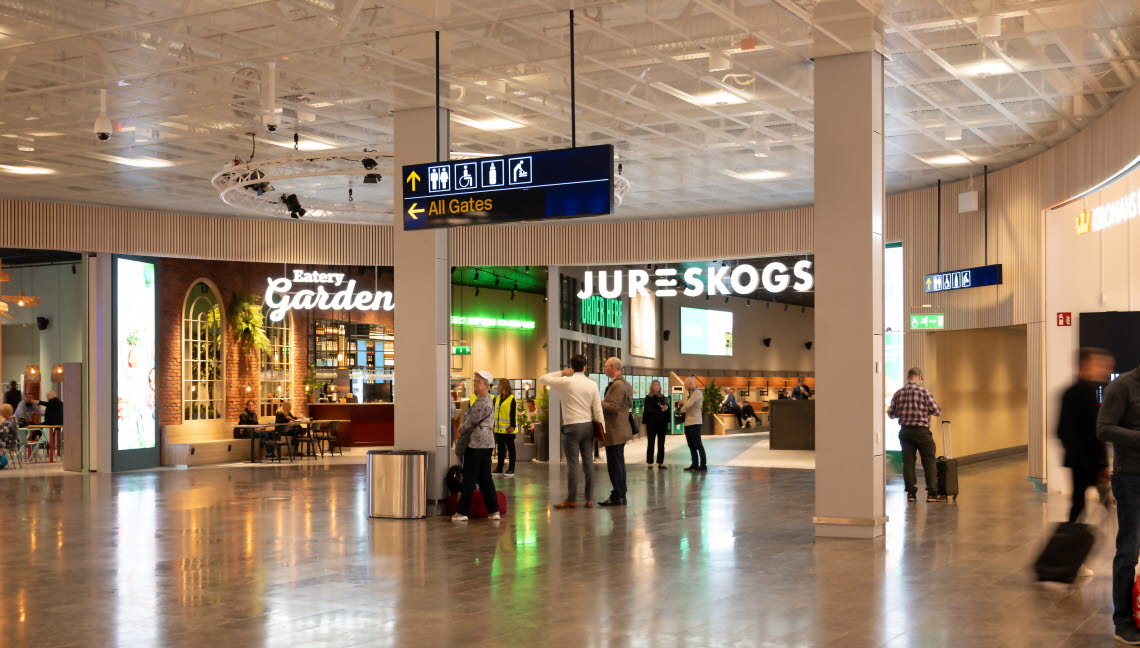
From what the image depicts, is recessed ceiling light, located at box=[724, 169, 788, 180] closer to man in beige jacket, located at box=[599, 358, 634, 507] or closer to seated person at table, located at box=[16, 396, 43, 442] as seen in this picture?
man in beige jacket, located at box=[599, 358, 634, 507]

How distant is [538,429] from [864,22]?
11.7 meters

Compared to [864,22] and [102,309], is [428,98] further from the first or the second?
[102,309]

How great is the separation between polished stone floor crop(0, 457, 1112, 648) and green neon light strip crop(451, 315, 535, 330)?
14218mm

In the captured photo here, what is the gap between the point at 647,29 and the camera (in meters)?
9.90

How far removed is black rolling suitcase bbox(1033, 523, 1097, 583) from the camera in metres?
7.12

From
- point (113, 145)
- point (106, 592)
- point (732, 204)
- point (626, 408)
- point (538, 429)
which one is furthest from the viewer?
point (538, 429)

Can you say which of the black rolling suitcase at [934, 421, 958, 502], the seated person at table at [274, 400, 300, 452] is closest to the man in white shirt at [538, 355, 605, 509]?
the black rolling suitcase at [934, 421, 958, 502]

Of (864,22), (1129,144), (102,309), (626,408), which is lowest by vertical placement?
(626,408)

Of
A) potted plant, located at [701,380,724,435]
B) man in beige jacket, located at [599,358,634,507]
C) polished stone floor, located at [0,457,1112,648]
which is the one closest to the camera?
polished stone floor, located at [0,457,1112,648]

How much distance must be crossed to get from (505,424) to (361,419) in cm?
808

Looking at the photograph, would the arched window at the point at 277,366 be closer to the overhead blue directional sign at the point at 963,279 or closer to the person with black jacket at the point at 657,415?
the person with black jacket at the point at 657,415

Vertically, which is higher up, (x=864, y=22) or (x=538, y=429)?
(x=864, y=22)

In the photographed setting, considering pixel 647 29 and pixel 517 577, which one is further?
pixel 647 29

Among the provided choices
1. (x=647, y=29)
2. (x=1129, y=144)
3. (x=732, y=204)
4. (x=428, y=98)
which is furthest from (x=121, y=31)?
(x=732, y=204)
